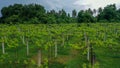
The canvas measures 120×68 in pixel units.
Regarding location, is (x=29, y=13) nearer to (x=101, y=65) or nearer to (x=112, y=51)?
(x=112, y=51)

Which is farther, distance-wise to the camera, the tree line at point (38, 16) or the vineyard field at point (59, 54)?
the tree line at point (38, 16)

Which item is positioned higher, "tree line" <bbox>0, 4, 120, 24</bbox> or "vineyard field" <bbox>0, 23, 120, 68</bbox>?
"tree line" <bbox>0, 4, 120, 24</bbox>

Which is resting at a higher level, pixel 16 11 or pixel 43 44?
pixel 16 11

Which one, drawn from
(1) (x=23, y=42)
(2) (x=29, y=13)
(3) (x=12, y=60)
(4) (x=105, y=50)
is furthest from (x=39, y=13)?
(3) (x=12, y=60)

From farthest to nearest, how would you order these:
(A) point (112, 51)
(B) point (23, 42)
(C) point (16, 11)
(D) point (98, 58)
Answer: (C) point (16, 11) < (B) point (23, 42) < (A) point (112, 51) < (D) point (98, 58)

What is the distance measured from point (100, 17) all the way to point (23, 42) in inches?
2225

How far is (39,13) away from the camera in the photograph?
80.9 metres

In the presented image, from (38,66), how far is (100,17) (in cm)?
6977

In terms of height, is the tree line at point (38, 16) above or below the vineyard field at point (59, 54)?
above

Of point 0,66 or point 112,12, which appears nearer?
point 0,66

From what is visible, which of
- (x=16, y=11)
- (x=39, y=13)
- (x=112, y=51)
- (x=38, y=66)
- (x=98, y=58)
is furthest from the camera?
(x=16, y=11)

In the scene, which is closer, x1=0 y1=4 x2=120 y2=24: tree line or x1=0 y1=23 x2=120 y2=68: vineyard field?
x1=0 y1=23 x2=120 y2=68: vineyard field

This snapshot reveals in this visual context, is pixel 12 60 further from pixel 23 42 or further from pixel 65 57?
pixel 23 42

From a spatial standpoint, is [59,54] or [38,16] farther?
[38,16]
